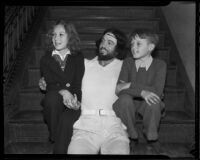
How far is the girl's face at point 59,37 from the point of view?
2.40 metres

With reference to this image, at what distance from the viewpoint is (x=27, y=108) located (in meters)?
2.91

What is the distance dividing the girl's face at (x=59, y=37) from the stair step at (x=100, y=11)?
1.38 meters

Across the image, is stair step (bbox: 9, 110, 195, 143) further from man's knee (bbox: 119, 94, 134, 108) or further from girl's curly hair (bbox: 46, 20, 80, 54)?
girl's curly hair (bbox: 46, 20, 80, 54)

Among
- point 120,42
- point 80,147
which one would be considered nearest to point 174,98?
point 120,42

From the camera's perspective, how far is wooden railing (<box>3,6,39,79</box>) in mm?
3161

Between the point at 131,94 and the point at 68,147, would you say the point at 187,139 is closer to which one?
the point at 131,94

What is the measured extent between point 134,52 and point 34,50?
108cm

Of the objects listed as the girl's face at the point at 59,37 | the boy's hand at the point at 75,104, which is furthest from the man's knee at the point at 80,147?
the girl's face at the point at 59,37

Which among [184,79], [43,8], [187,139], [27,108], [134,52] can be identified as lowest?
[187,139]

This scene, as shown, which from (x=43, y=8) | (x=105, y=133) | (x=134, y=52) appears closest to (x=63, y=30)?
(x=134, y=52)

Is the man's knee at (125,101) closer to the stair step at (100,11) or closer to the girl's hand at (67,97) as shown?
the girl's hand at (67,97)

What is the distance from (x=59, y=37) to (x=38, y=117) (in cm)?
63

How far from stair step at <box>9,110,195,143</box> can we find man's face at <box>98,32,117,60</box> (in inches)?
20.7

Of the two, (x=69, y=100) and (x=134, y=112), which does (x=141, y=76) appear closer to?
(x=134, y=112)
